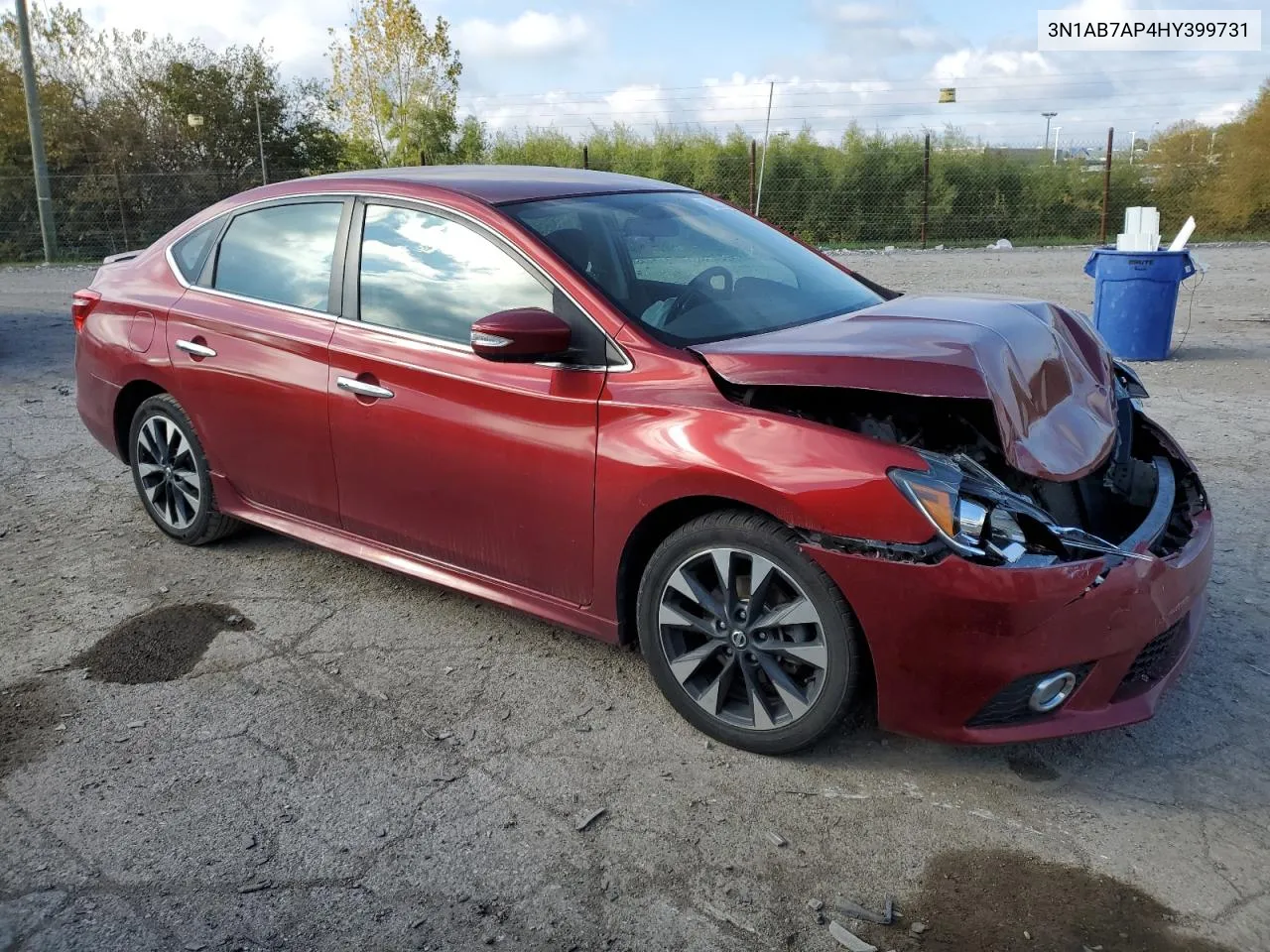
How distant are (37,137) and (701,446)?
2205 cm

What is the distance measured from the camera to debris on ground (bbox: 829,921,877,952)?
246 centimetres

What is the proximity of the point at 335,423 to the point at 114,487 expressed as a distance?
2632mm

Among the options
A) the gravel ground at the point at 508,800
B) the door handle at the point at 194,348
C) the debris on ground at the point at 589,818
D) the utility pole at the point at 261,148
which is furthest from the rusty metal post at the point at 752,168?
the debris on ground at the point at 589,818

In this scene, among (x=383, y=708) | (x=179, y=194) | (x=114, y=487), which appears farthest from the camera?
(x=179, y=194)

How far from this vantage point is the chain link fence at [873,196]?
23.6m

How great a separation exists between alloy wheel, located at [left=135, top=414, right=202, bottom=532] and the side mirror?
6.82 ft

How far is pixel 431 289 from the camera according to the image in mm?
3816

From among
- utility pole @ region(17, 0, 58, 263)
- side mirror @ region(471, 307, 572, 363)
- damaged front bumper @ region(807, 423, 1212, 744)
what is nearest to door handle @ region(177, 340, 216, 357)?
side mirror @ region(471, 307, 572, 363)

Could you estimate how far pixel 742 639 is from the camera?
3.15 meters

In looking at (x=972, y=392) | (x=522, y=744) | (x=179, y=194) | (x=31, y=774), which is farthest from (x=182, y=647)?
(x=179, y=194)

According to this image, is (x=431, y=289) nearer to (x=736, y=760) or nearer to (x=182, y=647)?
(x=182, y=647)

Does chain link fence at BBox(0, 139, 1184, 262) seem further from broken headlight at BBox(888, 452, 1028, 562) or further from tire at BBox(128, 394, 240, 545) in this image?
broken headlight at BBox(888, 452, 1028, 562)

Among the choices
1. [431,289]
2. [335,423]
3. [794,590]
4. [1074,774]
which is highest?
[431,289]

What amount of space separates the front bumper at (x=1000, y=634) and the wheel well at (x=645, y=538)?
1.28 feet
